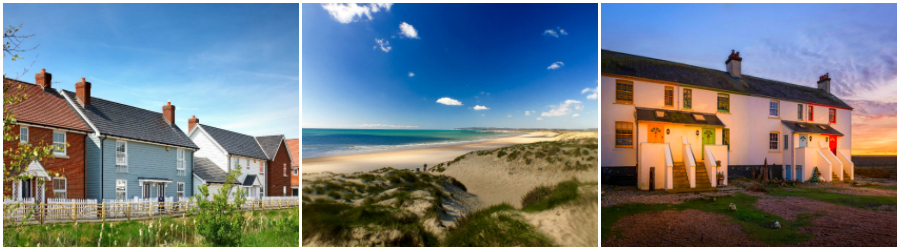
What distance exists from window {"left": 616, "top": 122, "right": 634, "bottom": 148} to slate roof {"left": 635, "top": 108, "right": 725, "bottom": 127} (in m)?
0.23

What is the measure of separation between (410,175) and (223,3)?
10.8 feet

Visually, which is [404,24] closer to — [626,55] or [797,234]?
[626,55]

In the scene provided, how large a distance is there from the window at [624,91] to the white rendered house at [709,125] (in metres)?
0.02

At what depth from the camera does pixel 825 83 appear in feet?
24.0

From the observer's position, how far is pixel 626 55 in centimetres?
610

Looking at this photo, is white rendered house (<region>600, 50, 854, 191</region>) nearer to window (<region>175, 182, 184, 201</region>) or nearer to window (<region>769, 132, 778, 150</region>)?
window (<region>769, 132, 778, 150</region>)

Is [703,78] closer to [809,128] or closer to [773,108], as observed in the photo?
[773,108]

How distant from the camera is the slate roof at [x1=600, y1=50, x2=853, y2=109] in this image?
237 inches

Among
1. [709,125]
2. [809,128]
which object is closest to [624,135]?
[709,125]

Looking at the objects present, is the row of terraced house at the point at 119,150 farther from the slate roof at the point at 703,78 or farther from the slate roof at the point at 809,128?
the slate roof at the point at 809,128

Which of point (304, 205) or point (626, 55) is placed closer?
point (304, 205)

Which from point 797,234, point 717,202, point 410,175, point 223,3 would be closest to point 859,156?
point 717,202

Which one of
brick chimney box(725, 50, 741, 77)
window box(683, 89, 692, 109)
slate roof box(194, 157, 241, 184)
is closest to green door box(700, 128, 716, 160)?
window box(683, 89, 692, 109)

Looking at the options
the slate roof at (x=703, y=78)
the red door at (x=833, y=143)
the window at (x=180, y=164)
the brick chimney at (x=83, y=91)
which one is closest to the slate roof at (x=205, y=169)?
the window at (x=180, y=164)
